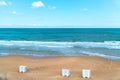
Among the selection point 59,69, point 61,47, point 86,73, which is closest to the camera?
point 86,73

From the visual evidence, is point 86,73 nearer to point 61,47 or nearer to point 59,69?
point 59,69

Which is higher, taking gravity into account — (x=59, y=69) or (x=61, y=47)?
(x=59, y=69)

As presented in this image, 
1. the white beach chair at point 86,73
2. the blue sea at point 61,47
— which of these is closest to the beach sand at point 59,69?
the white beach chair at point 86,73

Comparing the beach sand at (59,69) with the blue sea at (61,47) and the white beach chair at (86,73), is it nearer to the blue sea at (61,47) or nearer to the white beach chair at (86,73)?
the white beach chair at (86,73)

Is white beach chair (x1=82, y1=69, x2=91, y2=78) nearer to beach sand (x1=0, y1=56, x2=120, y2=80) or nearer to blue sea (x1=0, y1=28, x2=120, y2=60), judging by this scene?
beach sand (x1=0, y1=56, x2=120, y2=80)

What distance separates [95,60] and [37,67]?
440cm

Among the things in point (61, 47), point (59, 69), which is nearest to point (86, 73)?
point (59, 69)

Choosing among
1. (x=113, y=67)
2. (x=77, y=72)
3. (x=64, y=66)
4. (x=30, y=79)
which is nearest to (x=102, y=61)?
(x=113, y=67)

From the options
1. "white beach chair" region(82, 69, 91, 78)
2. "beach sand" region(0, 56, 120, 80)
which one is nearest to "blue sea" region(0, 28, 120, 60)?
"beach sand" region(0, 56, 120, 80)

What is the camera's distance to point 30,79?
37.5 feet

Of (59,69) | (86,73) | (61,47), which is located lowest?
(61,47)

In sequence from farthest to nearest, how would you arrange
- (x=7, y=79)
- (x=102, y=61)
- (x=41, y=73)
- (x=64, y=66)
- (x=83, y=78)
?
(x=102, y=61), (x=64, y=66), (x=41, y=73), (x=83, y=78), (x=7, y=79)

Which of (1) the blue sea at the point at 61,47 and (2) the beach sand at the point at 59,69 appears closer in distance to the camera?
(2) the beach sand at the point at 59,69

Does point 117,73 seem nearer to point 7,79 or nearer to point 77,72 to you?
point 77,72
